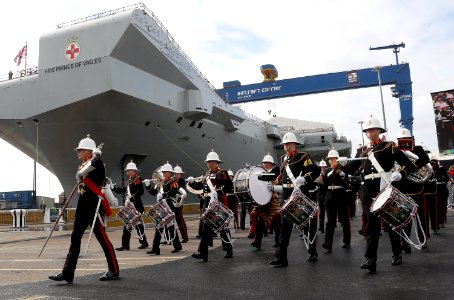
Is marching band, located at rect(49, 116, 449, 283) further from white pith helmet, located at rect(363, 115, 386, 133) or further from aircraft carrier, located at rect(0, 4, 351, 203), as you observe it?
aircraft carrier, located at rect(0, 4, 351, 203)

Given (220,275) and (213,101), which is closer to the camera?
(220,275)

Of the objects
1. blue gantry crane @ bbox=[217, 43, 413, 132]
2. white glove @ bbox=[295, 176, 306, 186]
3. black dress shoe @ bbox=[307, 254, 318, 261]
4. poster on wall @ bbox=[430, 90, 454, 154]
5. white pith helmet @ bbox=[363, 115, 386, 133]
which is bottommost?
black dress shoe @ bbox=[307, 254, 318, 261]

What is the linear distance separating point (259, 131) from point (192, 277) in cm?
3141

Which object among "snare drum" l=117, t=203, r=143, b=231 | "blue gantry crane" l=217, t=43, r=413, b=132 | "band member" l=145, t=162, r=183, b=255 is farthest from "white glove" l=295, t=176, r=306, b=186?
"blue gantry crane" l=217, t=43, r=413, b=132

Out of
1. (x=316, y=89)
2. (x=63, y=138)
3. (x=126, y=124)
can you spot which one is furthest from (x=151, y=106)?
(x=316, y=89)

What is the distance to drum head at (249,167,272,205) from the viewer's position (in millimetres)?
7105

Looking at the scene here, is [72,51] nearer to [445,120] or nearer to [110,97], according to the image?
[110,97]

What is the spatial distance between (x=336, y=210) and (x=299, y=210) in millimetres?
2526

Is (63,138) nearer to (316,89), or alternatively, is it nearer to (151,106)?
(151,106)

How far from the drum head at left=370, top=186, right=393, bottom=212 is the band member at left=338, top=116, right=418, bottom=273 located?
17cm

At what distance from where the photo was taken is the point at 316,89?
39344mm

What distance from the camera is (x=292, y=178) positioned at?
250 inches

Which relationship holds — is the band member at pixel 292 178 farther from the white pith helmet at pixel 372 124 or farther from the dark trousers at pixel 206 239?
the dark trousers at pixel 206 239

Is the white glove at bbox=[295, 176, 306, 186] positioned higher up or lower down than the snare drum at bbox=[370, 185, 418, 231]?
higher up
